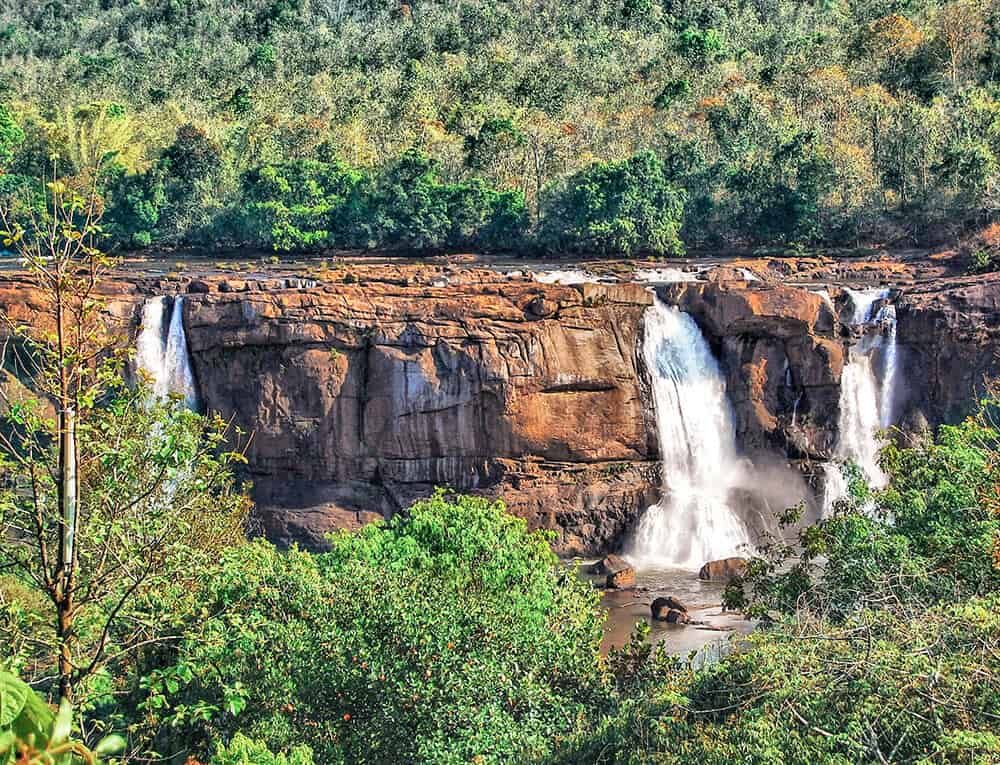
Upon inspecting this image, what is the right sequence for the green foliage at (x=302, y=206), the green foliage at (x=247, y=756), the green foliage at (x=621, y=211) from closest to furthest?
the green foliage at (x=247, y=756)
the green foliage at (x=621, y=211)
the green foliage at (x=302, y=206)

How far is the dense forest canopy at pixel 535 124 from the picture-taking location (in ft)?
143

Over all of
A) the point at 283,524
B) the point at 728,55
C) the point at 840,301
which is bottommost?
the point at 283,524

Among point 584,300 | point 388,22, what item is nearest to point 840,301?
point 584,300

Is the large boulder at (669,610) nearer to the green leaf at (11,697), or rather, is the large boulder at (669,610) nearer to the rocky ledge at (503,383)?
the rocky ledge at (503,383)

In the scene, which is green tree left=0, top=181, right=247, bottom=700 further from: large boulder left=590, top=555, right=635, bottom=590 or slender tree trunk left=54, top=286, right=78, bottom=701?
large boulder left=590, top=555, right=635, bottom=590

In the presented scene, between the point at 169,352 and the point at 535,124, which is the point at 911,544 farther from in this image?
the point at 535,124

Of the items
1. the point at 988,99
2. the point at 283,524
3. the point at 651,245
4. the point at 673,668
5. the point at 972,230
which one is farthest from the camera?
the point at 988,99

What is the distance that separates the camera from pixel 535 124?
55344 mm

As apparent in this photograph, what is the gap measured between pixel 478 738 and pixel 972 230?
31.9 m

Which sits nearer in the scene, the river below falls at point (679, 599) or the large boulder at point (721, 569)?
the river below falls at point (679, 599)

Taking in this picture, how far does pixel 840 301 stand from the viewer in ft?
104

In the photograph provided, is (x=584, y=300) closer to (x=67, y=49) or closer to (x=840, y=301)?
(x=840, y=301)

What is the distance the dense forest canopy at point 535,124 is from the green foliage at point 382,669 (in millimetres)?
29300

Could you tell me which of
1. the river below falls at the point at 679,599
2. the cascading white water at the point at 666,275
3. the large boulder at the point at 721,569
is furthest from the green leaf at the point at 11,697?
the cascading white water at the point at 666,275
